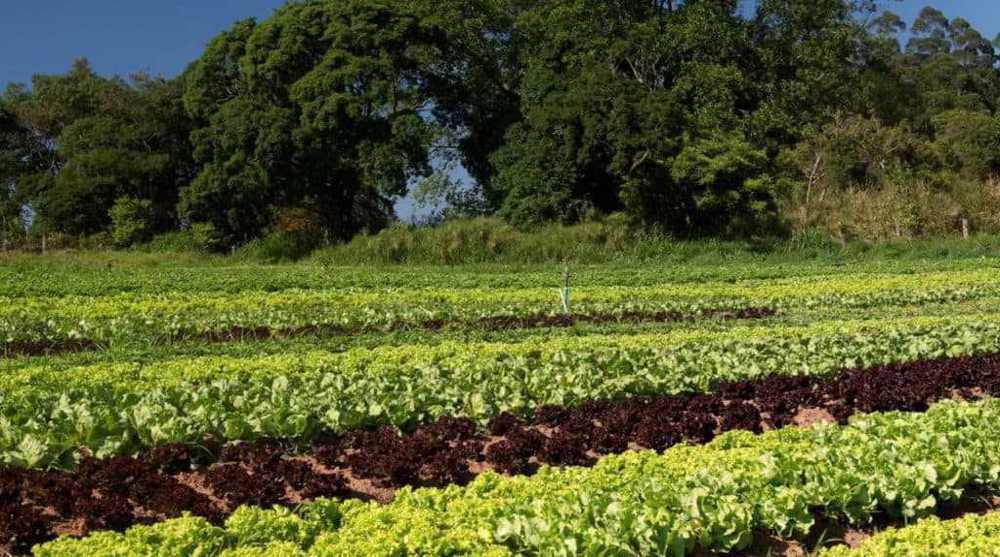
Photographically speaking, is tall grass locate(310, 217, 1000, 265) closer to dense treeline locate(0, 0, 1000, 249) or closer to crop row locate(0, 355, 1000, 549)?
dense treeline locate(0, 0, 1000, 249)

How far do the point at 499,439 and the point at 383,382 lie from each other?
4.91 feet

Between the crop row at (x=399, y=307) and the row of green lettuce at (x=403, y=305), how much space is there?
2 cm

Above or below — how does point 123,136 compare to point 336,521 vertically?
above

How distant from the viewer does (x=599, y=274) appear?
26.3 meters

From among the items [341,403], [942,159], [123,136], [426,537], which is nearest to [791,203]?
[942,159]

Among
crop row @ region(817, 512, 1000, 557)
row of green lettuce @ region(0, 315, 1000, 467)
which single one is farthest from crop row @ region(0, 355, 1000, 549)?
crop row @ region(817, 512, 1000, 557)

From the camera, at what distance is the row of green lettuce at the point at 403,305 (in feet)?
51.0

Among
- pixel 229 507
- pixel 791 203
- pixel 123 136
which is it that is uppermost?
pixel 123 136

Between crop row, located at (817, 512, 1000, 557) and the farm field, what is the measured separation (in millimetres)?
17

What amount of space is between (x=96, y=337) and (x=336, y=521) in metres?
11.1

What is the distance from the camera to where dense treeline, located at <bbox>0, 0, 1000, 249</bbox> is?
1359 inches

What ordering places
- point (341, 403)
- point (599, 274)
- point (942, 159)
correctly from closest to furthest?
point (341, 403) < point (599, 274) < point (942, 159)

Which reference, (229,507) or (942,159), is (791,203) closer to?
(942,159)

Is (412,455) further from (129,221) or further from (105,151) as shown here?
(105,151)
